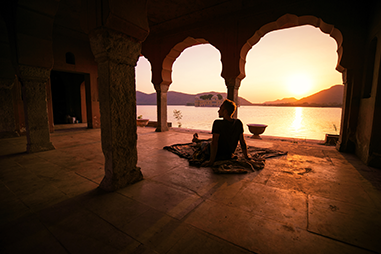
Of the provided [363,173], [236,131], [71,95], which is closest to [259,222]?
[236,131]

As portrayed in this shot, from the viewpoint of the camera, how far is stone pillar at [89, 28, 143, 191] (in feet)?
7.76

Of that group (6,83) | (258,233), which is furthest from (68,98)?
(258,233)

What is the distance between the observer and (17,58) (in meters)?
4.10

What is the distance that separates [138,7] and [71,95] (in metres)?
11.7

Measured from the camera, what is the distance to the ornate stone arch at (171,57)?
7.47 m

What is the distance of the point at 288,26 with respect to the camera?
6.18 meters

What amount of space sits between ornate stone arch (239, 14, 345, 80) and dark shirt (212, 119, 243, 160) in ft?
10.9

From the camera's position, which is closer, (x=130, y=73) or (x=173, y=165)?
(x=130, y=73)

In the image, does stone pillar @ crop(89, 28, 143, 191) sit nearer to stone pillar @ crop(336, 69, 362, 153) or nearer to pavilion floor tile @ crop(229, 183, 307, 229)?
pavilion floor tile @ crop(229, 183, 307, 229)

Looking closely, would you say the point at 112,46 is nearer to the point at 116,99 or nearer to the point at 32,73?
the point at 116,99

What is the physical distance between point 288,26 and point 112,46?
21.0 feet

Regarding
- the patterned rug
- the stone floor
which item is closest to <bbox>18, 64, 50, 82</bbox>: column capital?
the stone floor

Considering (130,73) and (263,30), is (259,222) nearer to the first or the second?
(130,73)

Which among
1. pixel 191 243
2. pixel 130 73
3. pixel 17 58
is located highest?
pixel 17 58
